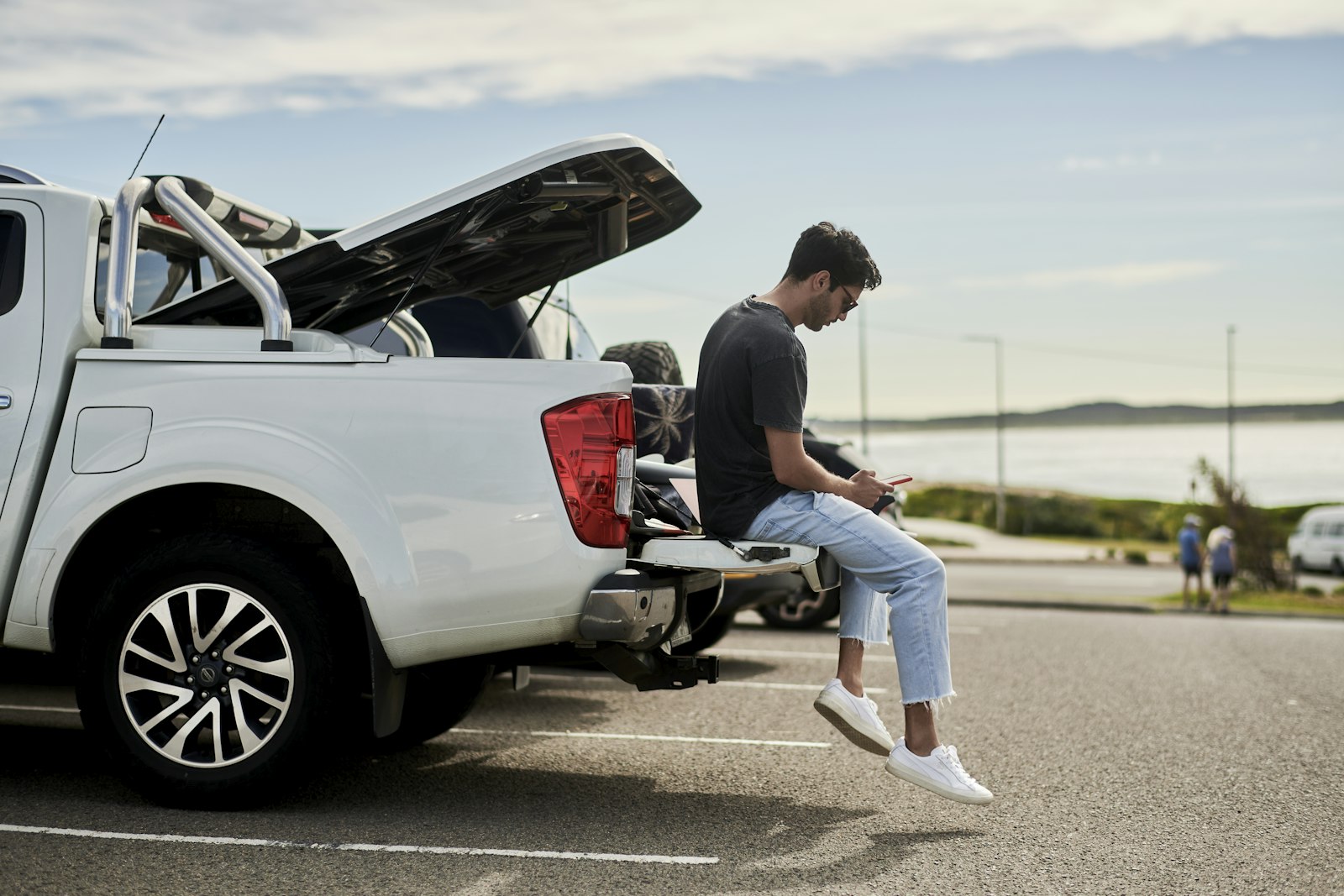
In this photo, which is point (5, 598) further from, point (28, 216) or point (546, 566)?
point (546, 566)

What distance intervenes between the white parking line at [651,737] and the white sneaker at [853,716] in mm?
1261

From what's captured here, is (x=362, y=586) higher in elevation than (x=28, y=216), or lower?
lower

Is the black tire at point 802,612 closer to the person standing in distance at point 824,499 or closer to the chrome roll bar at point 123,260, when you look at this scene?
the person standing in distance at point 824,499

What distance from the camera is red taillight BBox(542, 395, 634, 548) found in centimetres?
429

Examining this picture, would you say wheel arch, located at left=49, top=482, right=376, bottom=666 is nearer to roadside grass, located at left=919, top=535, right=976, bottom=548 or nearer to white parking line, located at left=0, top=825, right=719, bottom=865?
white parking line, located at left=0, top=825, right=719, bottom=865

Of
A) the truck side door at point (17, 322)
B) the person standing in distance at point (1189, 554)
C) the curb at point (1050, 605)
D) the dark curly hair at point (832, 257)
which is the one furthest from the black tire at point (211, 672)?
the person standing in distance at point (1189, 554)

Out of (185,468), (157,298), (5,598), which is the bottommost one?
(5,598)

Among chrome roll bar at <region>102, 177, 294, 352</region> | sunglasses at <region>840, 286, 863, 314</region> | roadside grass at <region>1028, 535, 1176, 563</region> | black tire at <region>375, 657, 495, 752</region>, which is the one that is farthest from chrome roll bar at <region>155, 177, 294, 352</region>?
roadside grass at <region>1028, 535, 1176, 563</region>

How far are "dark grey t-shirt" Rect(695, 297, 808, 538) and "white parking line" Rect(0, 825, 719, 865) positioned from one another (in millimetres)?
1195

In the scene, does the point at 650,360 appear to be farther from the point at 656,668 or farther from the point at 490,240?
the point at 656,668

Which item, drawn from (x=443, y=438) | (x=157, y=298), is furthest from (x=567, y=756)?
(x=157, y=298)

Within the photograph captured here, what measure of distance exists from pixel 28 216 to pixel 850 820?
11.9ft

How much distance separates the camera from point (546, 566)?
430 cm

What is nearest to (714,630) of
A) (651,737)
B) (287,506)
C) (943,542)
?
(651,737)
